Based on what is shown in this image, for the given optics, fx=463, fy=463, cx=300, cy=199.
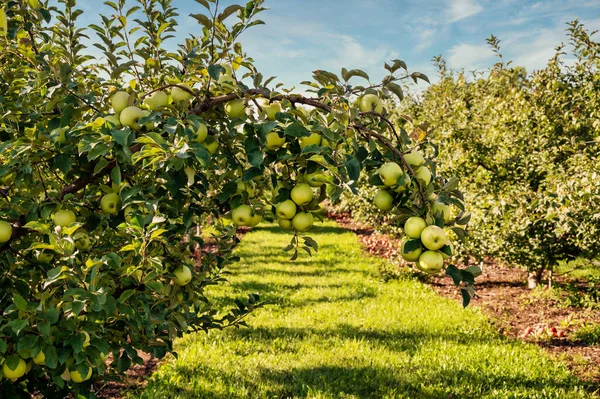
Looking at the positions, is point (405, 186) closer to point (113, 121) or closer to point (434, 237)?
point (434, 237)

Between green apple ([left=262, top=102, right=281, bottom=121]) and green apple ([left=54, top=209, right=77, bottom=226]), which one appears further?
green apple ([left=54, top=209, right=77, bottom=226])

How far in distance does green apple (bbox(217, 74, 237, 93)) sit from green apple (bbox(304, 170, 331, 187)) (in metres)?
0.41

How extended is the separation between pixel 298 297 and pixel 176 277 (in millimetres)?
5676

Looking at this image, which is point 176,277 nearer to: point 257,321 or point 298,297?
point 257,321

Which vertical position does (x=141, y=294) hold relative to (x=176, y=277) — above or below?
below

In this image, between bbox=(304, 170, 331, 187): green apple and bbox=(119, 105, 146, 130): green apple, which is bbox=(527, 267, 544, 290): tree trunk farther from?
bbox=(119, 105, 146, 130): green apple

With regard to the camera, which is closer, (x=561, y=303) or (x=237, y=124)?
(x=237, y=124)

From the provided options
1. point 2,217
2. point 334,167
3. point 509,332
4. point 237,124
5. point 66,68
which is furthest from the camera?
point 509,332

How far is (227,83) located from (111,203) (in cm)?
70

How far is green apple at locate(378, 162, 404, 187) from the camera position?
60.7 inches

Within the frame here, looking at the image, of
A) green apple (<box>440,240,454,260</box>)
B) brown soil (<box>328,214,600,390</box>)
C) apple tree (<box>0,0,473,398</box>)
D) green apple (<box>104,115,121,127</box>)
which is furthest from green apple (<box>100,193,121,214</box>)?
brown soil (<box>328,214,600,390</box>)

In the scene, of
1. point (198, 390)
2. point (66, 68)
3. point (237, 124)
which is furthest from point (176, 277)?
point (198, 390)

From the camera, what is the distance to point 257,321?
Answer: 20.1ft

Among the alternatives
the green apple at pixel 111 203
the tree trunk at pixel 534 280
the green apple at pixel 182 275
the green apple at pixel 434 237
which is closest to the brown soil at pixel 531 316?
the tree trunk at pixel 534 280
